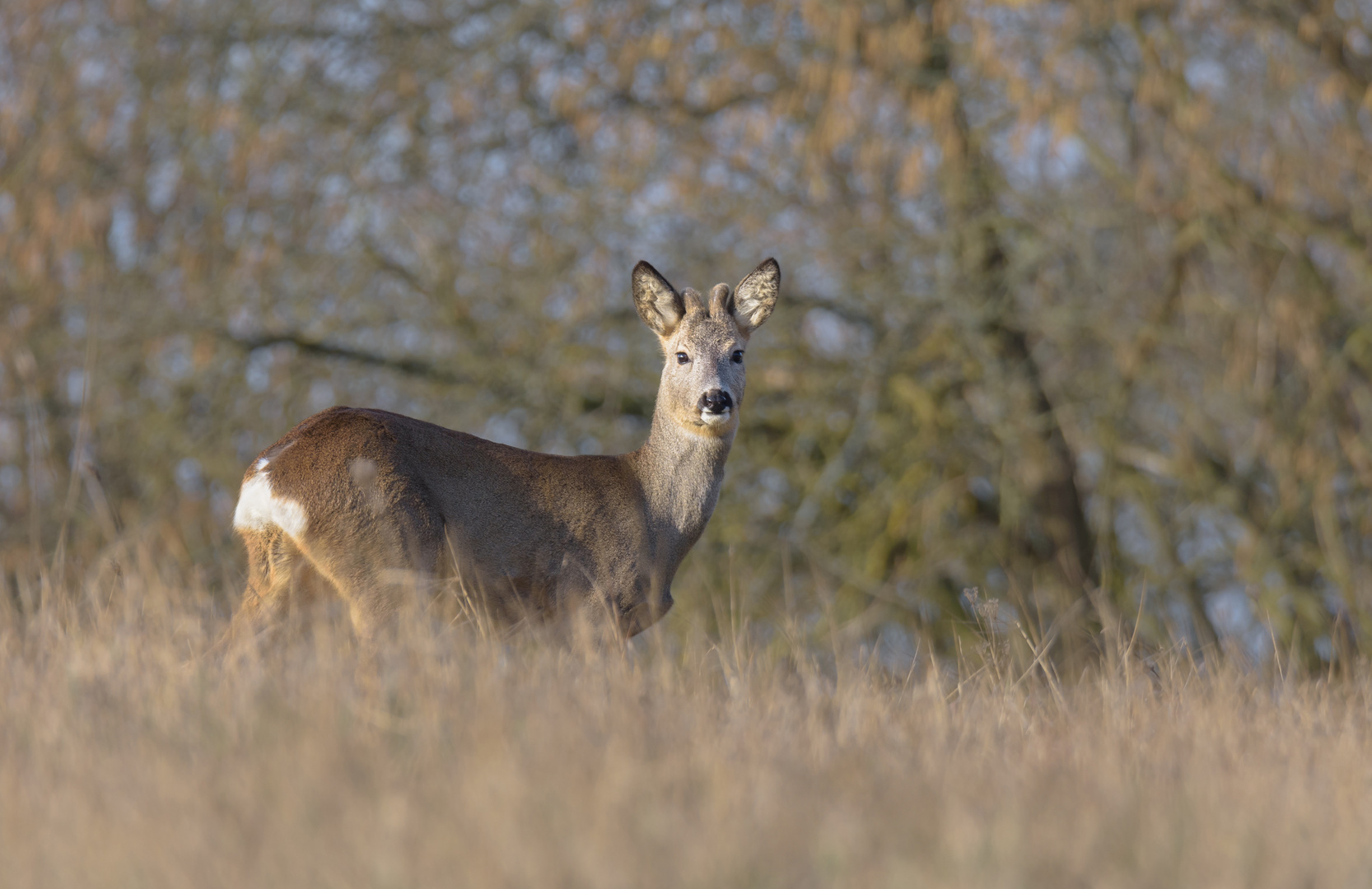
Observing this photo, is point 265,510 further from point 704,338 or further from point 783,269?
point 783,269

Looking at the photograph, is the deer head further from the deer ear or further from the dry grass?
the dry grass

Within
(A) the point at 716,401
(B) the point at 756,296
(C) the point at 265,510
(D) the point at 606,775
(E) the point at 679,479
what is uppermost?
(B) the point at 756,296

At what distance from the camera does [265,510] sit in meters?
4.91

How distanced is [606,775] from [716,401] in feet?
9.62

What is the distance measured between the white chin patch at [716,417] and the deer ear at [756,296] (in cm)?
66

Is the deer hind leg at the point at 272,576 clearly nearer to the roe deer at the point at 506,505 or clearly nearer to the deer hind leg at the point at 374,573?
the roe deer at the point at 506,505

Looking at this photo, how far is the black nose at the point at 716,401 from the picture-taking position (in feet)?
18.7

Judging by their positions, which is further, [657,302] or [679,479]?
[657,302]

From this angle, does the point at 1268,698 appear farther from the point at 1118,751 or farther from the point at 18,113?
the point at 18,113

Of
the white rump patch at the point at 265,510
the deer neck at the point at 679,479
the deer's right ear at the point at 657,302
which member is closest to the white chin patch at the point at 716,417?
the deer neck at the point at 679,479

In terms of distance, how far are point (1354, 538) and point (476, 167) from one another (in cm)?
678

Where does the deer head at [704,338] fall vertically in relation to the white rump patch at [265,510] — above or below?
above

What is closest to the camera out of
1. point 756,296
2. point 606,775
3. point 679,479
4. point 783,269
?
point 606,775

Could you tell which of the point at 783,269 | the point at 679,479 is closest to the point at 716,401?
the point at 679,479
